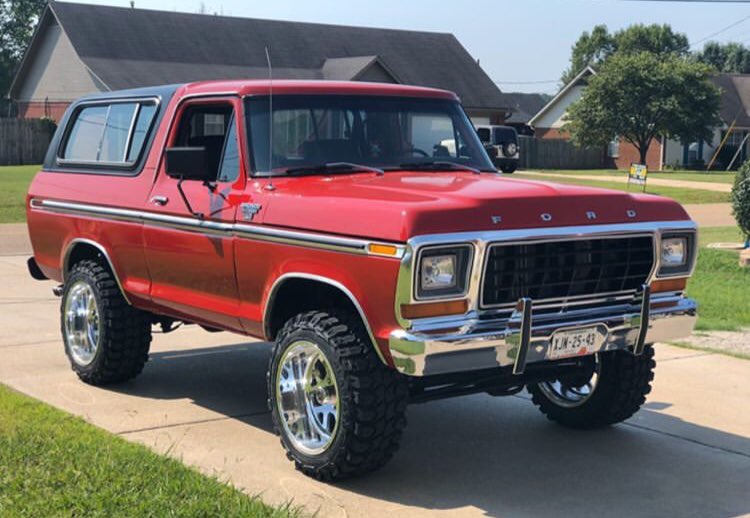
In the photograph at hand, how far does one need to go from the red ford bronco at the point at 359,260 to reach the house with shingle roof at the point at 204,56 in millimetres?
41958

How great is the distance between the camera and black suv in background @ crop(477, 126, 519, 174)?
7.98m

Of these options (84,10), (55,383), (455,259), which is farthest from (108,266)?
(84,10)

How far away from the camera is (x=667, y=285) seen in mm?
6277

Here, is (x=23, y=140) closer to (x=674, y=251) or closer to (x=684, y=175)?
(x=684, y=175)

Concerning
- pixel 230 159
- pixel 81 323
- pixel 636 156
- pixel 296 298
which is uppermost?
pixel 230 159

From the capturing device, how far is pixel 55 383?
7984 millimetres

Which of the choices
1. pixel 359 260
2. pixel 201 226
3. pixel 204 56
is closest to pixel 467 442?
pixel 359 260

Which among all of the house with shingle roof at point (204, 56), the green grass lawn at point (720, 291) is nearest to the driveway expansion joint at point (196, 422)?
the green grass lawn at point (720, 291)

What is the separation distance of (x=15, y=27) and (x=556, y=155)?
130ft

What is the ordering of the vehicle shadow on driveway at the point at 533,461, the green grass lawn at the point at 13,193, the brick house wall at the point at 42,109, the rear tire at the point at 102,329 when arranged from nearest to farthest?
1. the vehicle shadow on driveway at the point at 533,461
2. the rear tire at the point at 102,329
3. the green grass lawn at the point at 13,193
4. the brick house wall at the point at 42,109

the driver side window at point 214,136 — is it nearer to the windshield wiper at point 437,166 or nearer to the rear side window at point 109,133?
the rear side window at point 109,133

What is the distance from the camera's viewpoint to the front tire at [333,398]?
5.62 metres

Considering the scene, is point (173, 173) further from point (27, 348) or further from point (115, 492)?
point (27, 348)

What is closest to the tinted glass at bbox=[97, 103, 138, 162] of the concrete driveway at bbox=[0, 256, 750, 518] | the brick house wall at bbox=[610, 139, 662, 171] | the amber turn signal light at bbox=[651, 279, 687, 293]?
the concrete driveway at bbox=[0, 256, 750, 518]
